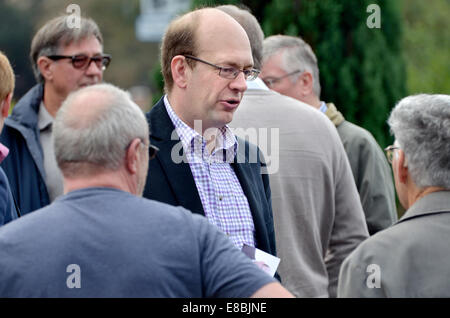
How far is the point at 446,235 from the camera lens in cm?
281

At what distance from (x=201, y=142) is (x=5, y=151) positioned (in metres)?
0.90

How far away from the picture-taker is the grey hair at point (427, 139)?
2.91 metres

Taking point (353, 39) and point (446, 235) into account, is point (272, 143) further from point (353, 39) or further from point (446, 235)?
point (353, 39)

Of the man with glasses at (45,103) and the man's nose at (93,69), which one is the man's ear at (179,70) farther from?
the man's nose at (93,69)

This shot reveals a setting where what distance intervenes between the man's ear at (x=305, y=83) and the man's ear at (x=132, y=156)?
2833mm

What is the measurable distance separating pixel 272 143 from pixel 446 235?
1.36 metres

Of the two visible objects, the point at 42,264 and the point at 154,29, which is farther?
the point at 154,29

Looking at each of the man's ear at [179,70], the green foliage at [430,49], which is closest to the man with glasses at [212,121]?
the man's ear at [179,70]

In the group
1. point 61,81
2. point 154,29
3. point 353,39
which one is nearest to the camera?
point 61,81

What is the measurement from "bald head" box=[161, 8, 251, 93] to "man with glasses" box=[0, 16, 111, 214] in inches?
52.4
